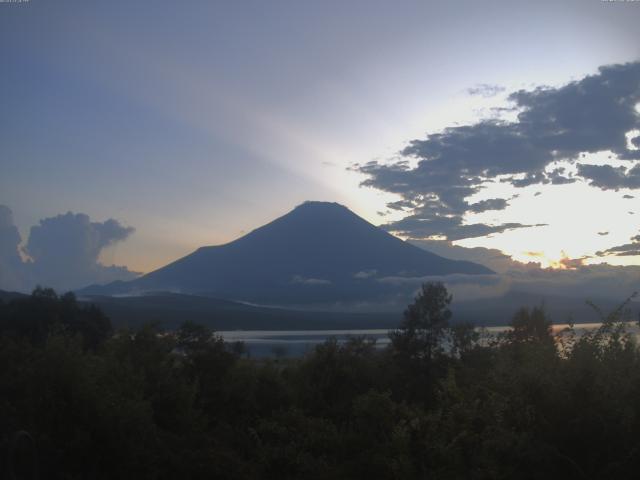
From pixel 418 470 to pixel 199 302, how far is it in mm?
165986

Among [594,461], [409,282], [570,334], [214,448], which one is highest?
[409,282]

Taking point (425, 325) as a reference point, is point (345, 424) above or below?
below

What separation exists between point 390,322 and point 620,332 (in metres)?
159

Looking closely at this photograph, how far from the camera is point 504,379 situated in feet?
28.0

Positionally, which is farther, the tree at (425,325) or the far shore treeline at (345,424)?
the tree at (425,325)

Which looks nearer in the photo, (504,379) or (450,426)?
(504,379)

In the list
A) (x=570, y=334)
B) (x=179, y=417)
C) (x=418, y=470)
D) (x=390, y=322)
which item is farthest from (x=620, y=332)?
(x=390, y=322)

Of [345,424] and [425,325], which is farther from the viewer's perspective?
[425,325]

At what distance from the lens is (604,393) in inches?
299

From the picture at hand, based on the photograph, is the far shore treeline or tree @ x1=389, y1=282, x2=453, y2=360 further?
tree @ x1=389, y1=282, x2=453, y2=360

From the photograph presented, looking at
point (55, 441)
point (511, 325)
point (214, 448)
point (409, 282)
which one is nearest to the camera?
point (55, 441)

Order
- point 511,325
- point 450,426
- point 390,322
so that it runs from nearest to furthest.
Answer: point 450,426, point 511,325, point 390,322

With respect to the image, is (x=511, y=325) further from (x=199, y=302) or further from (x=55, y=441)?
(x=199, y=302)

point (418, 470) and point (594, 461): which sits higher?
point (594, 461)
